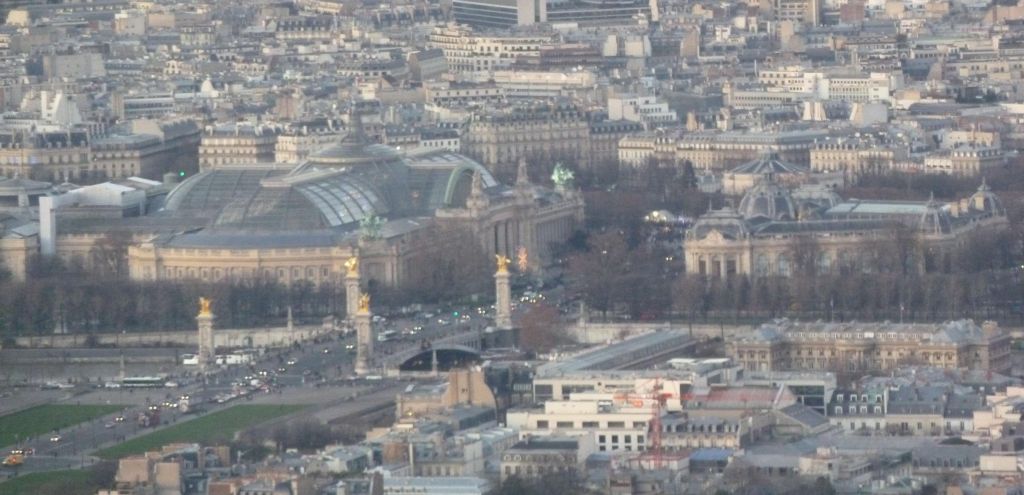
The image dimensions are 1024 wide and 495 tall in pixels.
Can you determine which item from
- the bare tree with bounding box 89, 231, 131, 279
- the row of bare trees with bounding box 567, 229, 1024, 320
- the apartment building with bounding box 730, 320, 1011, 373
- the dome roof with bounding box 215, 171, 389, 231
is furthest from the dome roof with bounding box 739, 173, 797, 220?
the apartment building with bounding box 730, 320, 1011, 373

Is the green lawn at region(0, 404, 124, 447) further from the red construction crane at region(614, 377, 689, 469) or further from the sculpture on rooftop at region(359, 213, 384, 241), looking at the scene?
the sculpture on rooftop at region(359, 213, 384, 241)

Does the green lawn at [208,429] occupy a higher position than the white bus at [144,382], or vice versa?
the green lawn at [208,429]

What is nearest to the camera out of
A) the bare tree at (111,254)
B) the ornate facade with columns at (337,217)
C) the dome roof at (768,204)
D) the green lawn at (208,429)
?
the green lawn at (208,429)

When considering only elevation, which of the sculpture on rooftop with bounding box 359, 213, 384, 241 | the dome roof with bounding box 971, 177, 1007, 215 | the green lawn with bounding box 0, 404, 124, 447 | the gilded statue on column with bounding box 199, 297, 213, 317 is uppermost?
the sculpture on rooftop with bounding box 359, 213, 384, 241

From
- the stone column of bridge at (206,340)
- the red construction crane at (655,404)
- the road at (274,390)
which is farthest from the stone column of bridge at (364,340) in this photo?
the red construction crane at (655,404)

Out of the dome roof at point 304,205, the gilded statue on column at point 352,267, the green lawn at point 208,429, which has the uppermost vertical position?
the dome roof at point 304,205

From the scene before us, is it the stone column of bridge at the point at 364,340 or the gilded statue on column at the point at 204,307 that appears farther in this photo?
the gilded statue on column at the point at 204,307

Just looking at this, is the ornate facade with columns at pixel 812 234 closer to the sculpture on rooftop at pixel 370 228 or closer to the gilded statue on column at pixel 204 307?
the sculpture on rooftop at pixel 370 228
